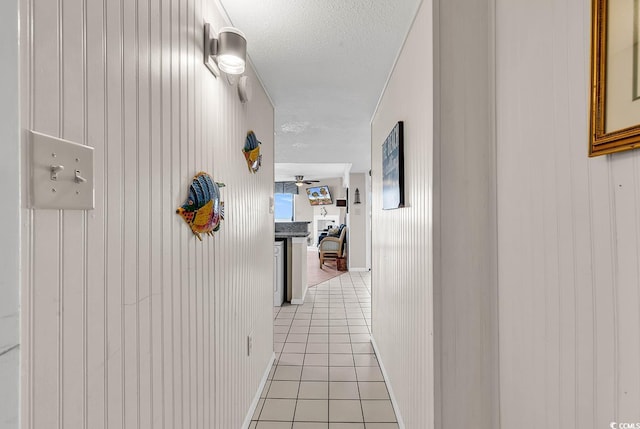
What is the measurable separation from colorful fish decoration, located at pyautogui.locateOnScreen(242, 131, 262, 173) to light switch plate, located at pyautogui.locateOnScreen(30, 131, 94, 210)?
3.89 feet

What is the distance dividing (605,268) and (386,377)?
6.13ft

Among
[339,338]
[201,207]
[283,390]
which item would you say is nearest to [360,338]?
[339,338]

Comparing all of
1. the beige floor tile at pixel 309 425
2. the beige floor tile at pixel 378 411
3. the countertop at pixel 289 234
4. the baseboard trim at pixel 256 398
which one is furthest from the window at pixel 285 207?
the beige floor tile at pixel 309 425

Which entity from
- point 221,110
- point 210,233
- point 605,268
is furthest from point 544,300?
point 221,110

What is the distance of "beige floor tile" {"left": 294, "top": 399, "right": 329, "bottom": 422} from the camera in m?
1.84

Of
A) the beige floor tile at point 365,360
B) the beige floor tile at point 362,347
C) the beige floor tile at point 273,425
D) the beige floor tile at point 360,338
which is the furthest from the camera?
the beige floor tile at point 360,338

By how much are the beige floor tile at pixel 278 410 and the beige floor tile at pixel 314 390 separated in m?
0.10

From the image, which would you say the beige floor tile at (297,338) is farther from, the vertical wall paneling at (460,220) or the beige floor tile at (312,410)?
the vertical wall paneling at (460,220)

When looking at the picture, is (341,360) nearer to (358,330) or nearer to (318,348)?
(318,348)

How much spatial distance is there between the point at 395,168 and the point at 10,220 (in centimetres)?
163

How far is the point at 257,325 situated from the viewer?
2.07 m

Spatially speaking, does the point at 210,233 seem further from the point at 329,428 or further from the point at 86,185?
the point at 329,428

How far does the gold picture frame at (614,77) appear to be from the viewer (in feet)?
1.93

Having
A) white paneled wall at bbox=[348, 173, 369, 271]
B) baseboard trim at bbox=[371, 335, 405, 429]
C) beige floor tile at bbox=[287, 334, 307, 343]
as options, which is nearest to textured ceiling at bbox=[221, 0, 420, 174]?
baseboard trim at bbox=[371, 335, 405, 429]
